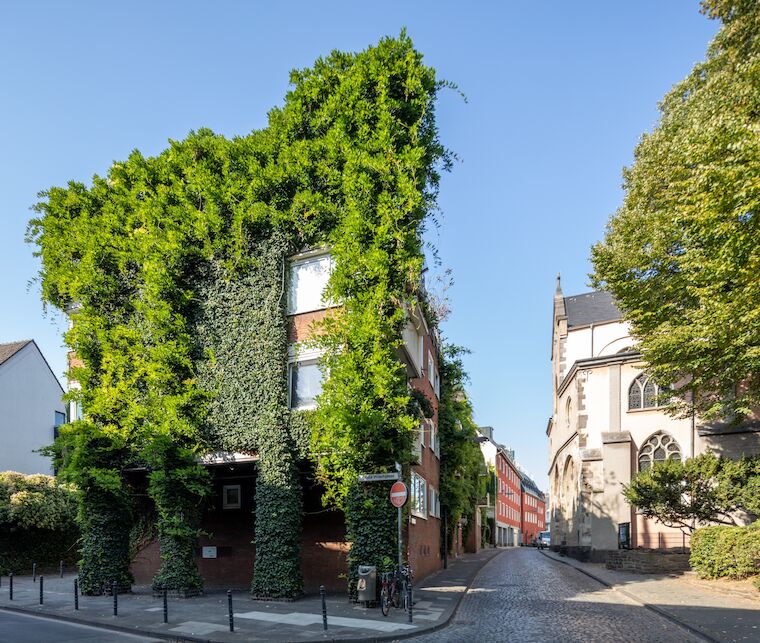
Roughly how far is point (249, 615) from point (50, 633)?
388 cm

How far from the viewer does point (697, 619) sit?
13.0 meters

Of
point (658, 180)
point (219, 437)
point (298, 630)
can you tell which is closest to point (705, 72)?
point (658, 180)

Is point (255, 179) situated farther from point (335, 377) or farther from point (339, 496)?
point (339, 496)

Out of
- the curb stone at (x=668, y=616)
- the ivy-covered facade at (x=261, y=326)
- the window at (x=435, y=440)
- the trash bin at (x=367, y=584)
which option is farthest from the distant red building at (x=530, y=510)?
the trash bin at (x=367, y=584)

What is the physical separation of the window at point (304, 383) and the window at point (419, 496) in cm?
501

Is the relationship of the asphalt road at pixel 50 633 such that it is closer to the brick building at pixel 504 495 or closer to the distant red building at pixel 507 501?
the brick building at pixel 504 495

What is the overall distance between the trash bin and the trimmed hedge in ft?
38.7

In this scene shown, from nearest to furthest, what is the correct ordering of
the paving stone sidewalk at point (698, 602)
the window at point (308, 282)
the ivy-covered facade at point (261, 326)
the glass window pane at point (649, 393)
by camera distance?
the paving stone sidewalk at point (698, 602), the ivy-covered facade at point (261, 326), the window at point (308, 282), the glass window pane at point (649, 393)

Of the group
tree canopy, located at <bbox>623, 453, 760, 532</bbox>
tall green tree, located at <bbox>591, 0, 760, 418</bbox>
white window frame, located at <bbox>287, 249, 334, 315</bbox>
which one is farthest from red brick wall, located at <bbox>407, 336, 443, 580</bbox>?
tree canopy, located at <bbox>623, 453, 760, 532</bbox>

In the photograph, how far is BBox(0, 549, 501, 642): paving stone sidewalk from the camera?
38.4 ft

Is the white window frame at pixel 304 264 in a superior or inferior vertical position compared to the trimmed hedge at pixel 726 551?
superior

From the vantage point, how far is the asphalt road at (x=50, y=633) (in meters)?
11.7

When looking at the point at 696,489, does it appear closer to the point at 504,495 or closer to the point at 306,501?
the point at 306,501

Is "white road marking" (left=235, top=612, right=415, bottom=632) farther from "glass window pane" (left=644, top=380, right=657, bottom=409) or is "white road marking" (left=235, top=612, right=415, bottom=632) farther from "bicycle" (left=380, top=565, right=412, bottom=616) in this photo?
"glass window pane" (left=644, top=380, right=657, bottom=409)
